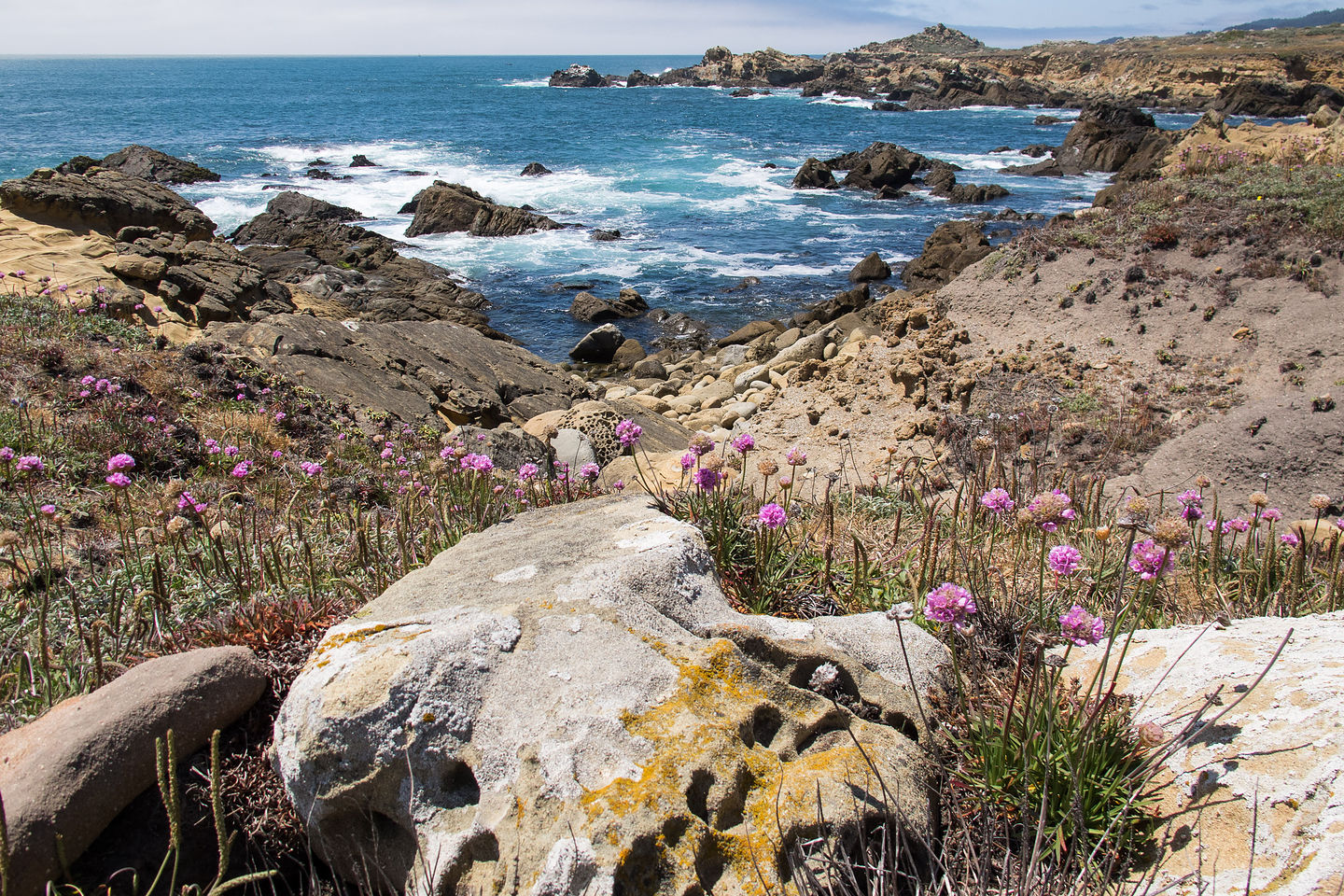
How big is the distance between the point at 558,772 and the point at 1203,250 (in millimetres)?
13248

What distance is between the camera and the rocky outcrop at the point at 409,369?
414 inches

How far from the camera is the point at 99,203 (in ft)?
51.1

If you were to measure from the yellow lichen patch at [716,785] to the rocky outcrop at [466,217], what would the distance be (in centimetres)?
2980

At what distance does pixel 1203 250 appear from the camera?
11.4 meters

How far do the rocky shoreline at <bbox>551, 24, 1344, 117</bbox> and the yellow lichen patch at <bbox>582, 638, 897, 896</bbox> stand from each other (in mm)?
73371

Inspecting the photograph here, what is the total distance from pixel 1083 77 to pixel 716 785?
11331 cm

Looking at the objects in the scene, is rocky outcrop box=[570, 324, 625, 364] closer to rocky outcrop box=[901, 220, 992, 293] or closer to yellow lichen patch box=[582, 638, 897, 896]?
rocky outcrop box=[901, 220, 992, 293]

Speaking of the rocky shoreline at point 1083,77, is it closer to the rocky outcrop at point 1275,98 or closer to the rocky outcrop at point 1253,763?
the rocky outcrop at point 1275,98

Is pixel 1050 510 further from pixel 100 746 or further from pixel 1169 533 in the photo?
pixel 100 746

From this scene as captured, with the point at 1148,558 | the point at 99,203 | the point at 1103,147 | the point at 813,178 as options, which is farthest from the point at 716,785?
the point at 1103,147

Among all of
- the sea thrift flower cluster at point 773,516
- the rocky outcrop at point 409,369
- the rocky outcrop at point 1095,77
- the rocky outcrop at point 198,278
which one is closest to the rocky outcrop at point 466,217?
the rocky outcrop at point 198,278

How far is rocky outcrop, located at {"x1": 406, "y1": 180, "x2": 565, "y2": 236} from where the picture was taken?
98.1ft

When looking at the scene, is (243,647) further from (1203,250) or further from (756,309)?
(756,309)

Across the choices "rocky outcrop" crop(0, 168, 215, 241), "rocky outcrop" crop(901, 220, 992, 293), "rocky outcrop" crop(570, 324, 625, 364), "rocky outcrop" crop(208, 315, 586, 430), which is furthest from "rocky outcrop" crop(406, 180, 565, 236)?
"rocky outcrop" crop(208, 315, 586, 430)
